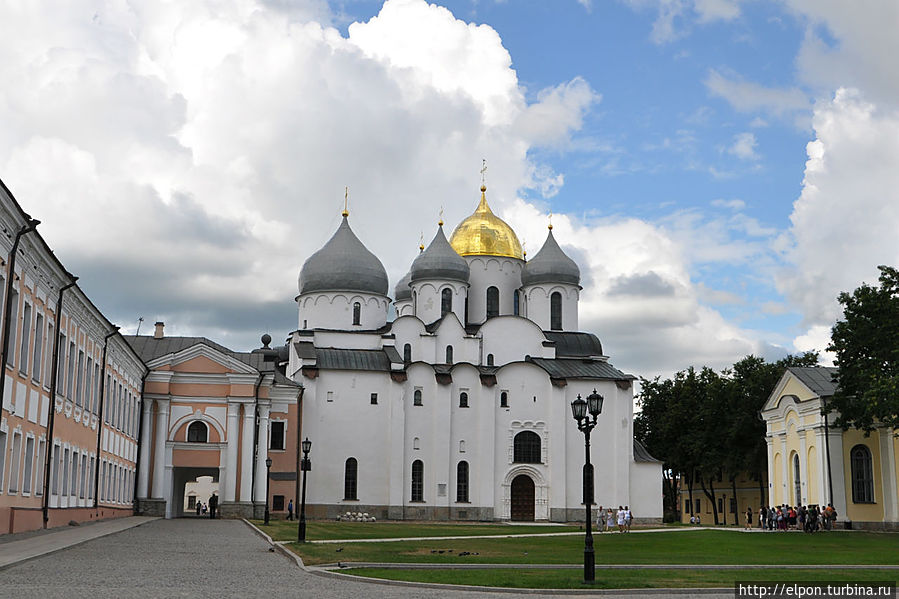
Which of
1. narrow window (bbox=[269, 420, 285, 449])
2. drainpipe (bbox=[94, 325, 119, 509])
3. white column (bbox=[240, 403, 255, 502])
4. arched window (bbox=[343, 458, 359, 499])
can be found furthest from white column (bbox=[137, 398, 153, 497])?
drainpipe (bbox=[94, 325, 119, 509])

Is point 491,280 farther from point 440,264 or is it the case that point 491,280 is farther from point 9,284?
point 9,284

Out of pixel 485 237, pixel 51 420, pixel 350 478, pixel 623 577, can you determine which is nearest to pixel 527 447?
pixel 350 478

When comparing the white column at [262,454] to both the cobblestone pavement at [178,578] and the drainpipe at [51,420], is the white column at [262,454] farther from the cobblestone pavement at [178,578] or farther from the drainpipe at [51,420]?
the cobblestone pavement at [178,578]

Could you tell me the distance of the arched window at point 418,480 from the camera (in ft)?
196

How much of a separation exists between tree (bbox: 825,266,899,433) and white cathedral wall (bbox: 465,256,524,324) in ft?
93.5

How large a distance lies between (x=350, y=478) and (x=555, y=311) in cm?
1901

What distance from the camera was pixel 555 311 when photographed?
69000mm

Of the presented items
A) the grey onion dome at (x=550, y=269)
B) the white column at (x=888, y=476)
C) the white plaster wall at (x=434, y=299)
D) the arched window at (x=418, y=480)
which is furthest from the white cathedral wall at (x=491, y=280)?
the white column at (x=888, y=476)

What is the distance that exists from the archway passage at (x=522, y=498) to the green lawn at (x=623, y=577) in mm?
41248

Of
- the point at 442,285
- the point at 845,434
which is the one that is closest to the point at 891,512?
the point at 845,434

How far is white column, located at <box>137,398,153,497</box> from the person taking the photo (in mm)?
51719

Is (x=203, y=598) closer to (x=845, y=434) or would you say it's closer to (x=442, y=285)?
(x=845, y=434)

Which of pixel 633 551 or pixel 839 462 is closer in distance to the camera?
pixel 633 551

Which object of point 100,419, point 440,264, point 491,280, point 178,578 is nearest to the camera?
point 178,578
